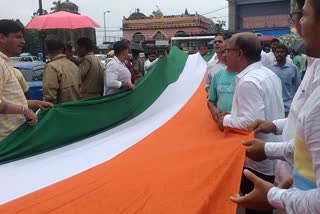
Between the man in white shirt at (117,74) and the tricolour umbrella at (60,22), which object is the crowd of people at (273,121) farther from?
the tricolour umbrella at (60,22)

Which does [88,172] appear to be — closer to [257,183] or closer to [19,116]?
[19,116]

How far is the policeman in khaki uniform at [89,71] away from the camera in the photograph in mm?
5844

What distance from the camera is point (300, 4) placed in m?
1.63

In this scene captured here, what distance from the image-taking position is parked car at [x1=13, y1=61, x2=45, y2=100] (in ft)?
28.9

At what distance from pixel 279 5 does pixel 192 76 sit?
1135 inches

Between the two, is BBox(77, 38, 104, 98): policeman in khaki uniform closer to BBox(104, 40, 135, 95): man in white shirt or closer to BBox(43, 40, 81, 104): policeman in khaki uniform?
BBox(104, 40, 135, 95): man in white shirt

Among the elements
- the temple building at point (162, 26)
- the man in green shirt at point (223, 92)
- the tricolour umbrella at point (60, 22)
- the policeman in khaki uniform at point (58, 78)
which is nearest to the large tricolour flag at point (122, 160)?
the man in green shirt at point (223, 92)

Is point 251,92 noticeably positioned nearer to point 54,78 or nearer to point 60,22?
point 54,78

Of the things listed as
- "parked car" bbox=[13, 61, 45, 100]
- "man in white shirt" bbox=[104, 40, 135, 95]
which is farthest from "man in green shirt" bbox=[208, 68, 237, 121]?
"parked car" bbox=[13, 61, 45, 100]

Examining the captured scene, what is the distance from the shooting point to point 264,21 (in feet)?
109

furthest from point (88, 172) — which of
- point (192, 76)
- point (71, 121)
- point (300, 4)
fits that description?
point (192, 76)

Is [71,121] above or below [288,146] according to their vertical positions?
below

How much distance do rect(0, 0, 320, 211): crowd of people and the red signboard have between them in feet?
92.6

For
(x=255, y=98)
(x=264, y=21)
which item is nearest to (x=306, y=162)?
(x=255, y=98)
